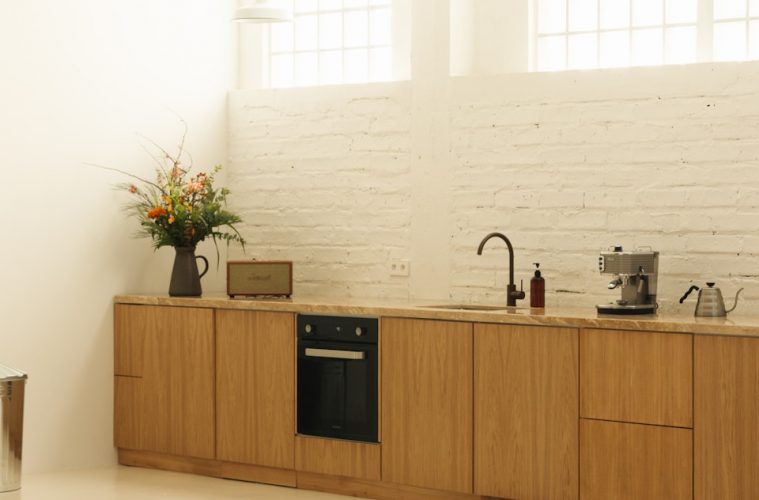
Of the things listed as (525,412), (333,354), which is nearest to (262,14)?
(333,354)

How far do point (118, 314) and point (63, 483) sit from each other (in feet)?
3.08

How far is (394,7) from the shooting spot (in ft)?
21.5

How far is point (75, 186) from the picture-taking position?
6.09 meters

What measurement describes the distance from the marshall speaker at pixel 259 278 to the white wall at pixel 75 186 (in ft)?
2.18

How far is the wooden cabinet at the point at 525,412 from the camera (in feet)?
16.2

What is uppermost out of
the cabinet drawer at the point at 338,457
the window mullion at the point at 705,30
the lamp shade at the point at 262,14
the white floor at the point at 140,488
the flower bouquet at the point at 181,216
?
the lamp shade at the point at 262,14

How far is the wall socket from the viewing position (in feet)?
20.6

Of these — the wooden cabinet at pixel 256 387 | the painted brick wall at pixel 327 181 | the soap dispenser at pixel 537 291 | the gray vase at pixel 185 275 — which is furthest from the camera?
the painted brick wall at pixel 327 181

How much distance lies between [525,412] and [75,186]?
2.60 metres

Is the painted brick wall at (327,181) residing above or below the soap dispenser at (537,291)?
above

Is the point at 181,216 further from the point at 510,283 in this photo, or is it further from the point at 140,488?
the point at 510,283

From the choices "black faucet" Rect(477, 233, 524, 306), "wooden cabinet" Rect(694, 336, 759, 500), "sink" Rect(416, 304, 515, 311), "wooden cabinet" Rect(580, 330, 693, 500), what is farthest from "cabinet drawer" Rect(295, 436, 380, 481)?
"wooden cabinet" Rect(694, 336, 759, 500)

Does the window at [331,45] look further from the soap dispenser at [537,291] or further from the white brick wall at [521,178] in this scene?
the soap dispenser at [537,291]

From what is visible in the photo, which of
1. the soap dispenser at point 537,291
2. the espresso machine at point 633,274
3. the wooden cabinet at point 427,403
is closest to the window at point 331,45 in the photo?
the soap dispenser at point 537,291
